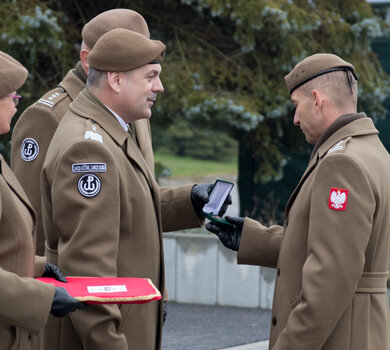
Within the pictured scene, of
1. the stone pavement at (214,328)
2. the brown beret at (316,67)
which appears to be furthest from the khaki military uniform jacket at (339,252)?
the stone pavement at (214,328)

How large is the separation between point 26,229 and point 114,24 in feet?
5.02

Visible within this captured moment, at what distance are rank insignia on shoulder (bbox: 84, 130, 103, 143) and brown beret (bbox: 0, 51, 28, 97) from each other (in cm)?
36

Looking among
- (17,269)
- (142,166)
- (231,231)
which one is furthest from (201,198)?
(17,269)

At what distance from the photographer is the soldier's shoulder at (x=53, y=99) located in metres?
4.38

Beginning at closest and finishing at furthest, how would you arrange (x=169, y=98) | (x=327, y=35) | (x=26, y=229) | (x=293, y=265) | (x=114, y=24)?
(x=26, y=229) → (x=293, y=265) → (x=114, y=24) → (x=169, y=98) → (x=327, y=35)

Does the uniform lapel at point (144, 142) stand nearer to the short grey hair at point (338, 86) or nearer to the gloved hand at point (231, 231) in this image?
the gloved hand at point (231, 231)

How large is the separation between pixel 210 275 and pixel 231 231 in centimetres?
347

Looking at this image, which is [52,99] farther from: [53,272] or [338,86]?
[338,86]

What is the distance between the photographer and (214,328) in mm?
6957

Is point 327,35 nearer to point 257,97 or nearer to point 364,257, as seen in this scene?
point 257,97

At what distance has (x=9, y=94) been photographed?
3.09 m

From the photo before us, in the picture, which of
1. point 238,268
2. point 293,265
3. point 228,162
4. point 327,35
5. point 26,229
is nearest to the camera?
point 26,229

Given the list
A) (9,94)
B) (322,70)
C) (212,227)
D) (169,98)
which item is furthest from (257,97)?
(9,94)

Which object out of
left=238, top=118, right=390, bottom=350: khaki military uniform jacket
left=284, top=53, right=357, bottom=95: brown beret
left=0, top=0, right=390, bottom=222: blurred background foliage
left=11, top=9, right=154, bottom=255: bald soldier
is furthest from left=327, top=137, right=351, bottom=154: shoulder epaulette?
left=0, top=0, right=390, bottom=222: blurred background foliage
